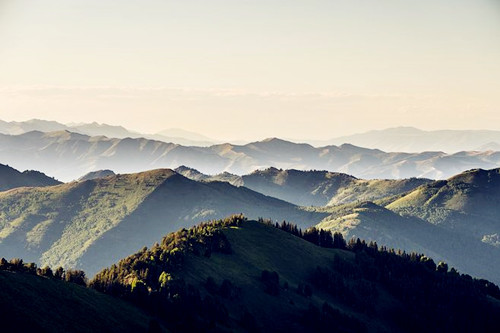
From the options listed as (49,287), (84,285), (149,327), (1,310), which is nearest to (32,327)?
(1,310)

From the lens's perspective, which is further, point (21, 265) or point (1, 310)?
point (21, 265)

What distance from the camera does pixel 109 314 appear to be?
6900 inches

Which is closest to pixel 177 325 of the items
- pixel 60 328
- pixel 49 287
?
pixel 49 287

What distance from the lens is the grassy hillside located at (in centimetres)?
14562

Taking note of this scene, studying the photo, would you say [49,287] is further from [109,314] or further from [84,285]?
[84,285]

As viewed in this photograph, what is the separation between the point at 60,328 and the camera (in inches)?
5901

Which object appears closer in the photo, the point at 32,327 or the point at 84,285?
the point at 32,327

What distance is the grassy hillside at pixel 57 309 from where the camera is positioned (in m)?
146

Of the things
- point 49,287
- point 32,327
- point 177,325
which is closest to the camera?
point 32,327

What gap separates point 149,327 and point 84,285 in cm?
2917

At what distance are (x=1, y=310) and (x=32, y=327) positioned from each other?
6.68 m

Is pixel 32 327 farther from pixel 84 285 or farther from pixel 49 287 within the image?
pixel 84 285

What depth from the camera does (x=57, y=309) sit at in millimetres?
160000

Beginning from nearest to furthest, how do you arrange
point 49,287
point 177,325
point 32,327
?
1. point 32,327
2. point 49,287
3. point 177,325
